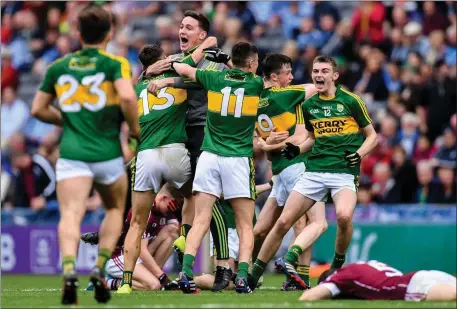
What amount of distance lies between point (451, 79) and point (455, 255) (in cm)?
358

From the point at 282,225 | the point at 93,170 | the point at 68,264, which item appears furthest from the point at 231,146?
the point at 68,264

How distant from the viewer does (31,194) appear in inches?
795

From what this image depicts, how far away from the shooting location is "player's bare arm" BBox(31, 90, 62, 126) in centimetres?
991

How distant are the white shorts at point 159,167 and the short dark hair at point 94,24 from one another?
2402 millimetres

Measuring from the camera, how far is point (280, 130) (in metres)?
12.9

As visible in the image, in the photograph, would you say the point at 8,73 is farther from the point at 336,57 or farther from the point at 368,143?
the point at 368,143

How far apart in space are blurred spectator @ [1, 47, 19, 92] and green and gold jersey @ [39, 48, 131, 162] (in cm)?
1410

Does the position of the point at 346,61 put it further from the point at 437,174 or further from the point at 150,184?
the point at 150,184

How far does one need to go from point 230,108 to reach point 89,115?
2.14 m

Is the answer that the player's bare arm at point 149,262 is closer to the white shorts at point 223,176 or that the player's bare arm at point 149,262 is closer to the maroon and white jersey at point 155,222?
the maroon and white jersey at point 155,222

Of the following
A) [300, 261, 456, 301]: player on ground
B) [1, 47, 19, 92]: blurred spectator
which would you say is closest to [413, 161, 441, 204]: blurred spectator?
[300, 261, 456, 301]: player on ground

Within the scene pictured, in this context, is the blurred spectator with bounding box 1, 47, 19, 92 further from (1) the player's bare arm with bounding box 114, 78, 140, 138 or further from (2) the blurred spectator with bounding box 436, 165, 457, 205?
(1) the player's bare arm with bounding box 114, 78, 140, 138

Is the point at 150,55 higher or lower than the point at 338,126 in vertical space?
higher

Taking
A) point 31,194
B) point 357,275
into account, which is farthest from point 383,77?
point 357,275
